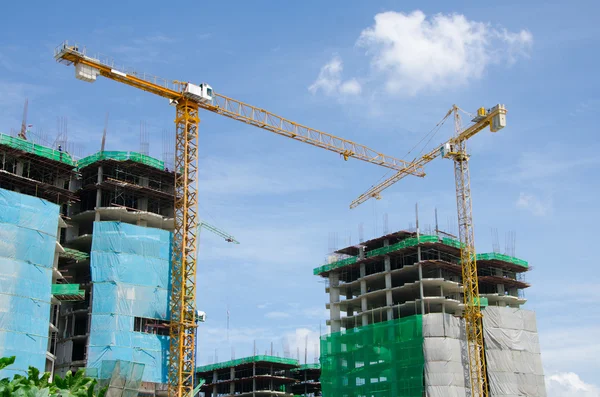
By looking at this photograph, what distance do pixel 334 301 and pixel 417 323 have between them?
17662 millimetres

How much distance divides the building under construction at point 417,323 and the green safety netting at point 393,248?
139 mm

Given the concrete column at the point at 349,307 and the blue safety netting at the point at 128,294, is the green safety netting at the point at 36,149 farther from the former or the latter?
the concrete column at the point at 349,307

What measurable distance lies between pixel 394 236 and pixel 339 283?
1126cm

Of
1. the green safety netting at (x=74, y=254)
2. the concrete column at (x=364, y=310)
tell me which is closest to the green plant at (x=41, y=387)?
the green safety netting at (x=74, y=254)

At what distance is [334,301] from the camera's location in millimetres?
110438

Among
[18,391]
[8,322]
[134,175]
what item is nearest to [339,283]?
[134,175]

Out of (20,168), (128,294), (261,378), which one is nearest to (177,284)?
(128,294)

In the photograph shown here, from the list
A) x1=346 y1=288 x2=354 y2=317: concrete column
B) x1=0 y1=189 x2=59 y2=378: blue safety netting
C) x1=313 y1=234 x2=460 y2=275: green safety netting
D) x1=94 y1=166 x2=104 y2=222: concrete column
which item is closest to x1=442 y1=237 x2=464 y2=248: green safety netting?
x1=313 y1=234 x2=460 y2=275: green safety netting

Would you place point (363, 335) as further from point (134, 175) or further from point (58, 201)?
point (58, 201)

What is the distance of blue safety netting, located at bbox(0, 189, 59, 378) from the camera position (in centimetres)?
7275

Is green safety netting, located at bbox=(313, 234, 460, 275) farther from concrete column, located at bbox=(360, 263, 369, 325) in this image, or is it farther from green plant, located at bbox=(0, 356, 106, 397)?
green plant, located at bbox=(0, 356, 106, 397)

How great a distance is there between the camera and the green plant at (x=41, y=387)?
38375 mm

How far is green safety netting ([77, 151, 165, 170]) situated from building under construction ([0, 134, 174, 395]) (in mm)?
119

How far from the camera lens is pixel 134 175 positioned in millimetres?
91750
